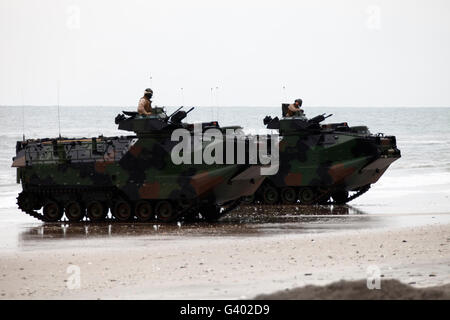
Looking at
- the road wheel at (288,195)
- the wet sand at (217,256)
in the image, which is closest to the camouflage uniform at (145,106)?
the wet sand at (217,256)

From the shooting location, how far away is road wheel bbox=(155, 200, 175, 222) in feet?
93.1

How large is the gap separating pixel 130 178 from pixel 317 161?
8.00 metres

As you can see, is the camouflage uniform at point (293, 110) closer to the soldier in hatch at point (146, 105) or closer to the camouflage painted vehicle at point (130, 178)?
the camouflage painted vehicle at point (130, 178)

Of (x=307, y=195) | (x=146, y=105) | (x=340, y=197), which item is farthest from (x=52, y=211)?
(x=340, y=197)

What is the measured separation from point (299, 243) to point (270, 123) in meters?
13.7

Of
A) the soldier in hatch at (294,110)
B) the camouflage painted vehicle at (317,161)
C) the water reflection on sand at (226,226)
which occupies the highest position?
the soldier in hatch at (294,110)

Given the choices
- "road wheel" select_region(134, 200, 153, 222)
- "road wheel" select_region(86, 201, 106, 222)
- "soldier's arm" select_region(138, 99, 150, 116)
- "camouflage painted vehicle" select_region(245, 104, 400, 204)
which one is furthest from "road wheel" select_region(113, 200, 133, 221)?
"camouflage painted vehicle" select_region(245, 104, 400, 204)

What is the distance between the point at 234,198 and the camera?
2928cm

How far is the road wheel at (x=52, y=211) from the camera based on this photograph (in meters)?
29.8

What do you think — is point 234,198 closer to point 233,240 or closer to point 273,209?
point 273,209

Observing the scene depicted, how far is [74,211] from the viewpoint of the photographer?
29484 millimetres

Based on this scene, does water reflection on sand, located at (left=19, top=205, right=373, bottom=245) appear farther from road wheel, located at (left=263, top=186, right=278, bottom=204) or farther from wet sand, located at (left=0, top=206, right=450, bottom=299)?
road wheel, located at (left=263, top=186, right=278, bottom=204)

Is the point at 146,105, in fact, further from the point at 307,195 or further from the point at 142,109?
the point at 307,195

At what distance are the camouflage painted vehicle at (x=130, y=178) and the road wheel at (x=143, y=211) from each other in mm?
26
